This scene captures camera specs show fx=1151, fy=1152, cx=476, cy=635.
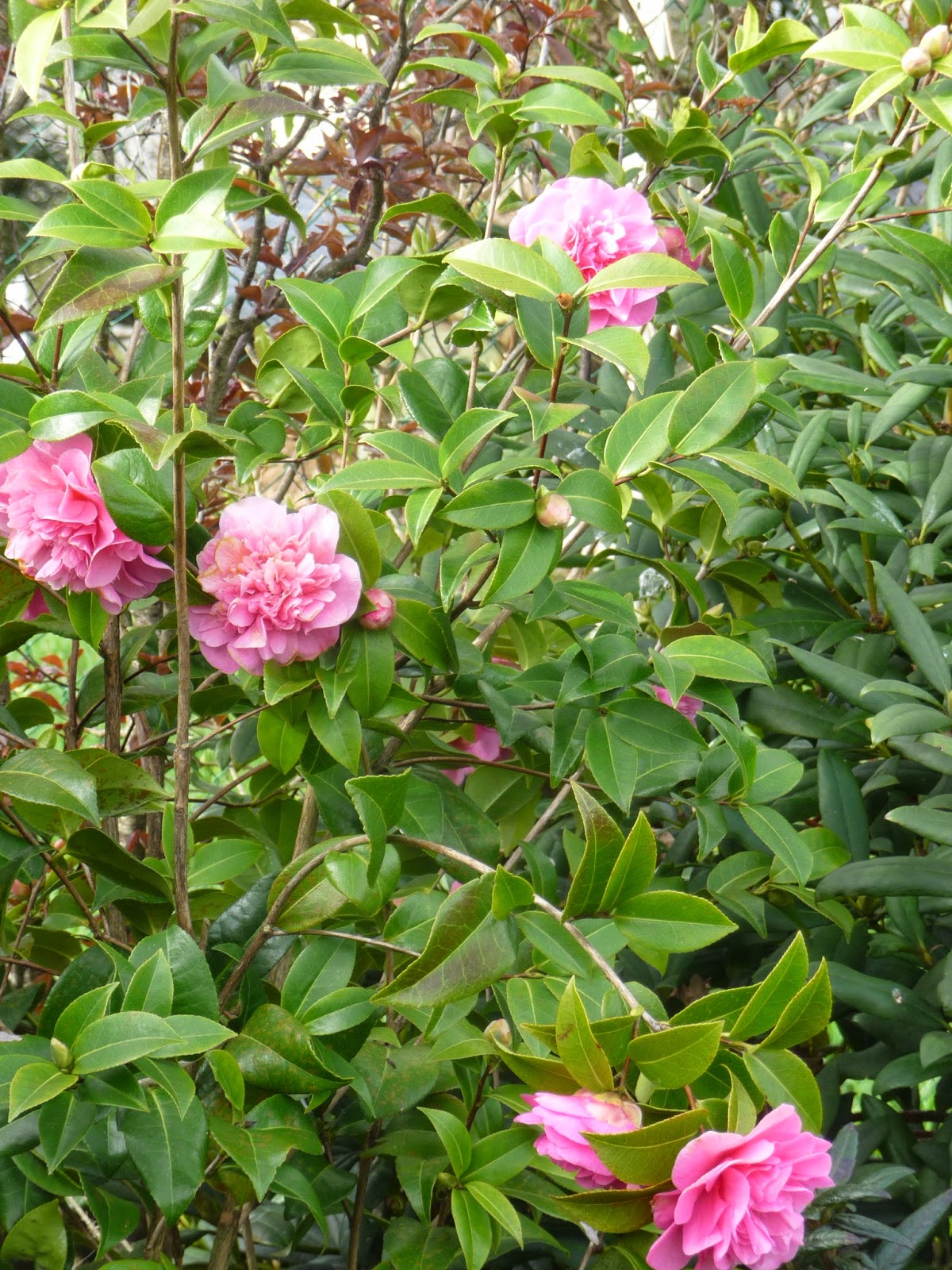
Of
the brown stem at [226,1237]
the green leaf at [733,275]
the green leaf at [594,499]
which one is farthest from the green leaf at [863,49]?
the brown stem at [226,1237]

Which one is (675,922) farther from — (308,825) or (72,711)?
(72,711)

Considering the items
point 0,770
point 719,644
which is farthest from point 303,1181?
point 719,644

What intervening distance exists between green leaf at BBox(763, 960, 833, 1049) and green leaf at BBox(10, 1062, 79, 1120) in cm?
38

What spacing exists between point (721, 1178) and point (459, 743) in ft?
1.95

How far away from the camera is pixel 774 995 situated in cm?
61

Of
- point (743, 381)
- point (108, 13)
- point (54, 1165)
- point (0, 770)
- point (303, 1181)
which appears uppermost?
point (108, 13)

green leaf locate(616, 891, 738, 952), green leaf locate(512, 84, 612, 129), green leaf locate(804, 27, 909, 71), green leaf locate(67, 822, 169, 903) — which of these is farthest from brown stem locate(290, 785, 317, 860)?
green leaf locate(804, 27, 909, 71)

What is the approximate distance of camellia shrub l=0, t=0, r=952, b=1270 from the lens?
2.12ft

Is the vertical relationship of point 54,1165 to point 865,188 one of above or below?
below

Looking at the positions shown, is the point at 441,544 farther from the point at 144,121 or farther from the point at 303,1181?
the point at 144,121

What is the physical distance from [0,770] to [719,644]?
0.50 meters

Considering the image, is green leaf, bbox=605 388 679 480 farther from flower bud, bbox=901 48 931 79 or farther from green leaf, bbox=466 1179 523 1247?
green leaf, bbox=466 1179 523 1247

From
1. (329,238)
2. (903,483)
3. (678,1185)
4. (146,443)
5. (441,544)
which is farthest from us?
(329,238)

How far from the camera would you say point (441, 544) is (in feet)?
3.68
